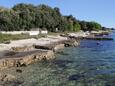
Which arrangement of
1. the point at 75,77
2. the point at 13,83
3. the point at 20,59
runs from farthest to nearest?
the point at 20,59 → the point at 75,77 → the point at 13,83

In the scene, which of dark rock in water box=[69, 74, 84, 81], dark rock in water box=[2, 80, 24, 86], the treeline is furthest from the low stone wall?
the treeline

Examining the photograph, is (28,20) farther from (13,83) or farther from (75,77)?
(13,83)

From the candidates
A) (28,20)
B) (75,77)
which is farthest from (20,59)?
(28,20)

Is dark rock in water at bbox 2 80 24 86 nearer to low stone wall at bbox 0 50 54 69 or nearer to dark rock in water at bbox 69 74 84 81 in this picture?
dark rock in water at bbox 69 74 84 81

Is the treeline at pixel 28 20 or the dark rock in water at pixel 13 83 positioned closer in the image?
the dark rock in water at pixel 13 83

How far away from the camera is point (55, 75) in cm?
4028

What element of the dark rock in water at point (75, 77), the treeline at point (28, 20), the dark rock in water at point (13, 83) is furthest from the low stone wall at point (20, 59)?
the treeline at point (28, 20)

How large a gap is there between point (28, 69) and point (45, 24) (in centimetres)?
11002

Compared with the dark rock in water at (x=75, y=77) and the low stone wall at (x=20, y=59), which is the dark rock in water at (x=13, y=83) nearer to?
the dark rock in water at (x=75, y=77)

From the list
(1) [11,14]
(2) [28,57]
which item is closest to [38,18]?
(1) [11,14]

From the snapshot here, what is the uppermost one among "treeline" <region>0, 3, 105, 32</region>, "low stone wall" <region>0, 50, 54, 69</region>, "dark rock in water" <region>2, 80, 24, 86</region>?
"treeline" <region>0, 3, 105, 32</region>

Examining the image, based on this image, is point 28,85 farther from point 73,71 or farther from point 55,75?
point 73,71

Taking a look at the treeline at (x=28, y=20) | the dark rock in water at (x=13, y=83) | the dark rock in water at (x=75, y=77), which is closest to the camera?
the dark rock in water at (x=13, y=83)

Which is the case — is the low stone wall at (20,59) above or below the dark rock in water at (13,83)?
above
